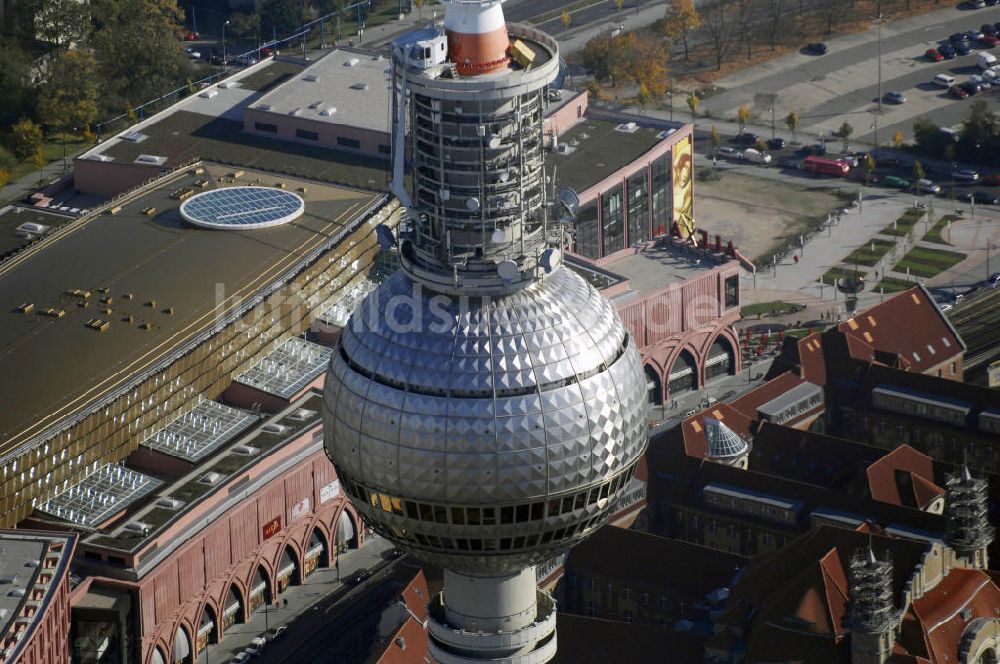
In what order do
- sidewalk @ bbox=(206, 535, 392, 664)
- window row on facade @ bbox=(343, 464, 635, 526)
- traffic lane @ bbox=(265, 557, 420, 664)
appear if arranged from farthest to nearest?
1. sidewalk @ bbox=(206, 535, 392, 664)
2. traffic lane @ bbox=(265, 557, 420, 664)
3. window row on facade @ bbox=(343, 464, 635, 526)

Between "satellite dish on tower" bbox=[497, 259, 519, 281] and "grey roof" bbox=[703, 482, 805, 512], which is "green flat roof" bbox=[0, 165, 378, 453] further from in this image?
"satellite dish on tower" bbox=[497, 259, 519, 281]

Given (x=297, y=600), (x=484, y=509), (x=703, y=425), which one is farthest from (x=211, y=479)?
(x=484, y=509)

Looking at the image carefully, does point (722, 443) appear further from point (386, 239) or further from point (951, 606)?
point (386, 239)

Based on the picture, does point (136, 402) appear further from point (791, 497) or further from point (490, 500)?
point (490, 500)

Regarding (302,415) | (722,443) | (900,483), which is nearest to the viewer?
(900,483)

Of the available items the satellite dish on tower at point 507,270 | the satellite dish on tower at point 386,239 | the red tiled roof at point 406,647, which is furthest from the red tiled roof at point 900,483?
the satellite dish on tower at point 507,270

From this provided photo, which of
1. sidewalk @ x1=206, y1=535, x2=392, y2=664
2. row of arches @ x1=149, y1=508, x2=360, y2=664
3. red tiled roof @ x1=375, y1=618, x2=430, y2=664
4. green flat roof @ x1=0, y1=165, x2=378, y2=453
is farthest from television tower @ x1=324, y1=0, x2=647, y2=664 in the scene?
green flat roof @ x1=0, y1=165, x2=378, y2=453

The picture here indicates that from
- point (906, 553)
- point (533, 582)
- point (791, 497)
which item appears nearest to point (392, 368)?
point (533, 582)
